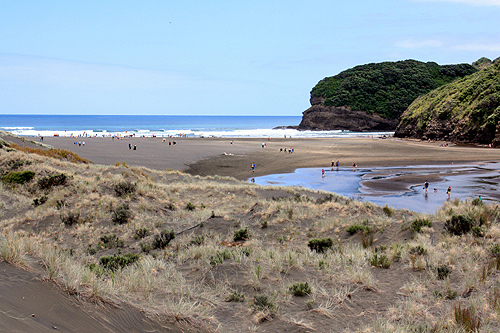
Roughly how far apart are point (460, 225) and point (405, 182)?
64.5 feet

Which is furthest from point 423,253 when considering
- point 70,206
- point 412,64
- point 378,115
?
point 412,64

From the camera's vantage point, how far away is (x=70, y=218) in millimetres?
12539

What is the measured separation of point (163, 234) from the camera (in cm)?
1066

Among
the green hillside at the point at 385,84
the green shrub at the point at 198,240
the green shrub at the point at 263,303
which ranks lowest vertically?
the green shrub at the point at 198,240

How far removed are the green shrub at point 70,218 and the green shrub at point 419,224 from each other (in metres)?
11.0

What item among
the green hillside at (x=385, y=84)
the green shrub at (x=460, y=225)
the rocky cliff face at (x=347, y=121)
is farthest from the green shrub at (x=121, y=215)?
the green hillside at (x=385, y=84)

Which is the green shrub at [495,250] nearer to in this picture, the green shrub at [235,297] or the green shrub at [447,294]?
the green shrub at [447,294]

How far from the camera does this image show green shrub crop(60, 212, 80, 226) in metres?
12.4

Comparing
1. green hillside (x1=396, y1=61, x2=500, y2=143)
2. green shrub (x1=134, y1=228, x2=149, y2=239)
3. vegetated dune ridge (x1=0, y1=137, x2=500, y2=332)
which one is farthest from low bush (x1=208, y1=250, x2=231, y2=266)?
green hillside (x1=396, y1=61, x2=500, y2=143)

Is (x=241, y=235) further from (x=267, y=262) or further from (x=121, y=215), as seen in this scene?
(x=121, y=215)

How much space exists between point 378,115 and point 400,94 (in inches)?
531

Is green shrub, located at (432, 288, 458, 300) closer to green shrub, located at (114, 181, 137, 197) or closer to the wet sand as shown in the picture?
the wet sand

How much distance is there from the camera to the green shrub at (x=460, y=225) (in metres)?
8.91

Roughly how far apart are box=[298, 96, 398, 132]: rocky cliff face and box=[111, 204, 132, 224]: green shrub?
103943 mm
